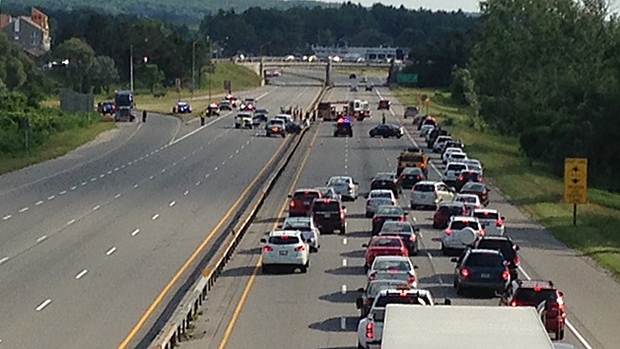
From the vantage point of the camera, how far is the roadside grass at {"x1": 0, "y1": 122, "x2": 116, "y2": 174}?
8544cm

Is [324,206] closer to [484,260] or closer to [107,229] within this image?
[107,229]

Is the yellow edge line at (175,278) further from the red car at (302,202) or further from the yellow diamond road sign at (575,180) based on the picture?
the yellow diamond road sign at (575,180)

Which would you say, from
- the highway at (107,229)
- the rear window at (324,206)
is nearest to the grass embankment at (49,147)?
the highway at (107,229)

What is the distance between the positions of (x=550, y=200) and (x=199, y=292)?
3816 centimetres

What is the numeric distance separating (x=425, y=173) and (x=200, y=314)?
4424cm

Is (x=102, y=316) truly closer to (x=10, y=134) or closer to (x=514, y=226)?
(x=514, y=226)

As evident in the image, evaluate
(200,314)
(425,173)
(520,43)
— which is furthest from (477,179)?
(520,43)

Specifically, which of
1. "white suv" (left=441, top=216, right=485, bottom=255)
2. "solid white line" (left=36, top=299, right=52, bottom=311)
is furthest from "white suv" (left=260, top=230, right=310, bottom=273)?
"solid white line" (left=36, top=299, right=52, bottom=311)

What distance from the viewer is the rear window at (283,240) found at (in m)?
42.5

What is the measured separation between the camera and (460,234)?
47.2m

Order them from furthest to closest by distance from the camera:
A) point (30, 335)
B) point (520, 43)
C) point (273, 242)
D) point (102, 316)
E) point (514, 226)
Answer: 1. point (520, 43)
2. point (514, 226)
3. point (273, 242)
4. point (102, 316)
5. point (30, 335)

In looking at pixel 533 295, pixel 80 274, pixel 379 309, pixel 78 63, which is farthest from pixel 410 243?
pixel 78 63

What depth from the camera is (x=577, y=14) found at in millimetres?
105125

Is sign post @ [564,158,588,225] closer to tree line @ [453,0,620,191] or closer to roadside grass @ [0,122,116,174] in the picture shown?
tree line @ [453,0,620,191]
